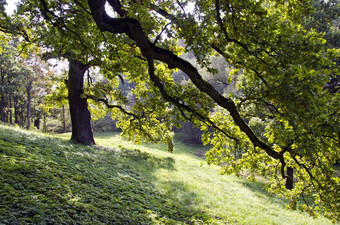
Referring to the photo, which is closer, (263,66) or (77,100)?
(263,66)

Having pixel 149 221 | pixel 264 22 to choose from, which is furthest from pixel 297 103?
pixel 149 221

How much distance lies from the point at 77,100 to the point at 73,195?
11.4m

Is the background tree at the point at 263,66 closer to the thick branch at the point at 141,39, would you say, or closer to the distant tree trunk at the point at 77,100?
the thick branch at the point at 141,39

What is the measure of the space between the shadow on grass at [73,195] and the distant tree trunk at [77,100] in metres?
5.76

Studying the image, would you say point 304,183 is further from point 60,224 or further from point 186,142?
point 186,142

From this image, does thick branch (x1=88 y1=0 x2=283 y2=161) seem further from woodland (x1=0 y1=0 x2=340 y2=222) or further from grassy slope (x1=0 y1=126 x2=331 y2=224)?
grassy slope (x1=0 y1=126 x2=331 y2=224)

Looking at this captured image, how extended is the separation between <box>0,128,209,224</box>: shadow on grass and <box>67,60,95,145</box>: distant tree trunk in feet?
18.9

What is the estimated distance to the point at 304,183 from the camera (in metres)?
8.82

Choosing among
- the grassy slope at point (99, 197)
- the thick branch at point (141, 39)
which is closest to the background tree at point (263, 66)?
the thick branch at point (141, 39)

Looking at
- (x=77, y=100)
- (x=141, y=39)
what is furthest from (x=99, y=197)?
(x=77, y=100)

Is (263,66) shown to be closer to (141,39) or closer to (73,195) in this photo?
(141,39)

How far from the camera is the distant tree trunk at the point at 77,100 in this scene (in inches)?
661

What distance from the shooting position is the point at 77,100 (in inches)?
663

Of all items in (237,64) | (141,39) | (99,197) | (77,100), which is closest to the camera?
(141,39)
